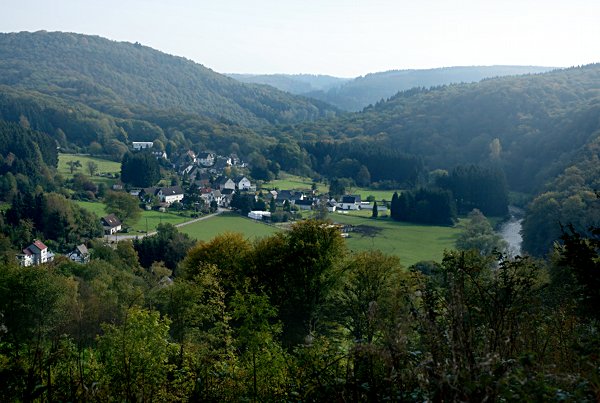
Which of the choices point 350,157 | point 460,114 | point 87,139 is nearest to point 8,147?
point 87,139

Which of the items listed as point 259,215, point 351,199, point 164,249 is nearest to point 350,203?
point 351,199

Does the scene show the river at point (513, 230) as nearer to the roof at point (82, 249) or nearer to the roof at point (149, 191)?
the roof at point (82, 249)

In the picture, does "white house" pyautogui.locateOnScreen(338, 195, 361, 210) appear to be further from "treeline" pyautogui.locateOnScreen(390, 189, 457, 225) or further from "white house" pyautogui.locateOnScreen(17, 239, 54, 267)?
"white house" pyautogui.locateOnScreen(17, 239, 54, 267)

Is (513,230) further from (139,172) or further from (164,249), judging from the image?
(139,172)

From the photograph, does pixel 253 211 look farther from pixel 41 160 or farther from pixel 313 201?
pixel 41 160

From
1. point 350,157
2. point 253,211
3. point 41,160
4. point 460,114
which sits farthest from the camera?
point 460,114

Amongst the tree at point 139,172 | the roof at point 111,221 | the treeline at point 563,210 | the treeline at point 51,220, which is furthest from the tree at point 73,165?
the treeline at point 563,210
